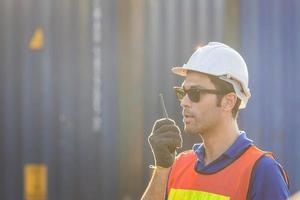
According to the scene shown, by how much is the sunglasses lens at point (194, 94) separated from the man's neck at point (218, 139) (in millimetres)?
180

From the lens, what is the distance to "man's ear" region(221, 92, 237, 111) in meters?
2.84

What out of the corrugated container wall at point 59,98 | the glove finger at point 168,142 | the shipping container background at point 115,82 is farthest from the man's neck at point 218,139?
the corrugated container wall at point 59,98

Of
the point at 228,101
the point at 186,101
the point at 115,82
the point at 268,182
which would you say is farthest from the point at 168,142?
the point at 115,82

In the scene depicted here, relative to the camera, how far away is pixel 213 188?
2.63 meters

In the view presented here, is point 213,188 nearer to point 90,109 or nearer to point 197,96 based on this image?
point 197,96

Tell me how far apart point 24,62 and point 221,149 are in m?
4.67

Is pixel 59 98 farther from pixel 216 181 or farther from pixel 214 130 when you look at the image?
pixel 216 181

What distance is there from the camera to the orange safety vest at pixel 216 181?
2.52m

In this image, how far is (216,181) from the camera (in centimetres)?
264

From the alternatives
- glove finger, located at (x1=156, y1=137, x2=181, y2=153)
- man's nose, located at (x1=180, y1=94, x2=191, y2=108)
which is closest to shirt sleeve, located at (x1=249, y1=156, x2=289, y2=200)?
man's nose, located at (x1=180, y1=94, x2=191, y2=108)

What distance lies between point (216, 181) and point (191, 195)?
0.53ft

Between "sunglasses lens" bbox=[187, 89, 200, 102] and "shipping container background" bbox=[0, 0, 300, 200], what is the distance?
367 centimetres

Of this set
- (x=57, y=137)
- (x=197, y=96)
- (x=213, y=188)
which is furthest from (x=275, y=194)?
(x=57, y=137)

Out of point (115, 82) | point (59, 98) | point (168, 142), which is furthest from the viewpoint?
point (59, 98)
